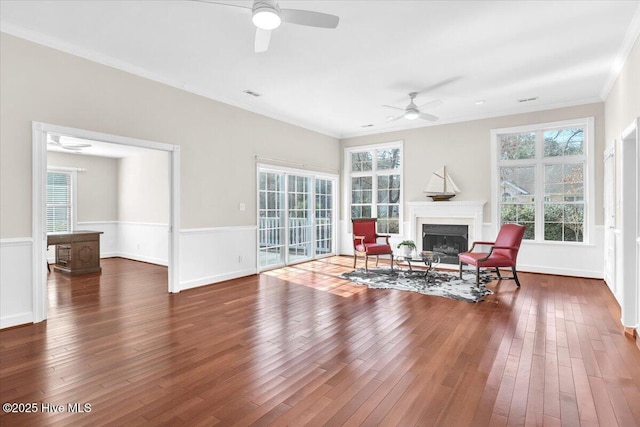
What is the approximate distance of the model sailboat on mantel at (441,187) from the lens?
6840 millimetres

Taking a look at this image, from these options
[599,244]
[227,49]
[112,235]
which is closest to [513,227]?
[599,244]

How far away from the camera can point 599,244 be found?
18.5ft

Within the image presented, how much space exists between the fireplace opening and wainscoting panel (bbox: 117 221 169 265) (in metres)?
5.49

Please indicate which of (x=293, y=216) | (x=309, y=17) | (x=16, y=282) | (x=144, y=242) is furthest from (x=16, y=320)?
(x=293, y=216)

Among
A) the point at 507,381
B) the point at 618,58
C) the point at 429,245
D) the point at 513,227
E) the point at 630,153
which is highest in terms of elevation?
the point at 618,58

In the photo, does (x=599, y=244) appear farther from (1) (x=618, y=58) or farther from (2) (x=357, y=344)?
(2) (x=357, y=344)

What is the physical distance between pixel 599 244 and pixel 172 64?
23.2ft

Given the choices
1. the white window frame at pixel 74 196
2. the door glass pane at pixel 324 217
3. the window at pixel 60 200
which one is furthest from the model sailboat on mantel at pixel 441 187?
the window at pixel 60 200

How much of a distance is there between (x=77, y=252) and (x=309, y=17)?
6114 mm

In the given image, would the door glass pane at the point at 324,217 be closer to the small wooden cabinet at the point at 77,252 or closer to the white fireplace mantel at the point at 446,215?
the white fireplace mantel at the point at 446,215

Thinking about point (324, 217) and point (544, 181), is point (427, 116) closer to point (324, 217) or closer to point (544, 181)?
point (544, 181)

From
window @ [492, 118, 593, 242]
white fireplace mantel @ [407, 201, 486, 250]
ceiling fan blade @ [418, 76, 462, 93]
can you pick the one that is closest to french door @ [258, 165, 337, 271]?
white fireplace mantel @ [407, 201, 486, 250]

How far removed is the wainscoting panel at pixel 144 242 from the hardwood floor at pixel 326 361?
281 centimetres

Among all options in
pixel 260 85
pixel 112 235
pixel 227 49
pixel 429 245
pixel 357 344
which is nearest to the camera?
pixel 357 344
